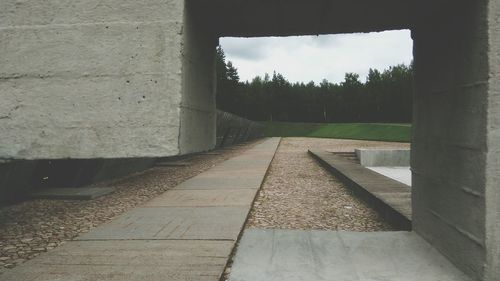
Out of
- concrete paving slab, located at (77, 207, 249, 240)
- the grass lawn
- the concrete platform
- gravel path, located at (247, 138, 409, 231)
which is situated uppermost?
the grass lawn

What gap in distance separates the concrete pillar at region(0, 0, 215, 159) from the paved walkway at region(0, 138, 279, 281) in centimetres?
90

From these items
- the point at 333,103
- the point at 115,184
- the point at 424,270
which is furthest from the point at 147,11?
the point at 333,103

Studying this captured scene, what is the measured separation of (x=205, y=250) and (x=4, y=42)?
2249 millimetres

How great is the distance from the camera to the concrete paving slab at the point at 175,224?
391cm

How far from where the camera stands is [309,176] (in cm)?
980

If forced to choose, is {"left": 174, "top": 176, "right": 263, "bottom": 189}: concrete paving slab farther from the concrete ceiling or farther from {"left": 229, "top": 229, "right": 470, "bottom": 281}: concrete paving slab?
the concrete ceiling

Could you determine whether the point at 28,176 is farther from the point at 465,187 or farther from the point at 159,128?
the point at 465,187

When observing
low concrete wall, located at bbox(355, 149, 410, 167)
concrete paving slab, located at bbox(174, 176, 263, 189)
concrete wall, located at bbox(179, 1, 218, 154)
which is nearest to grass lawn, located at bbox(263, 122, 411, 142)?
low concrete wall, located at bbox(355, 149, 410, 167)

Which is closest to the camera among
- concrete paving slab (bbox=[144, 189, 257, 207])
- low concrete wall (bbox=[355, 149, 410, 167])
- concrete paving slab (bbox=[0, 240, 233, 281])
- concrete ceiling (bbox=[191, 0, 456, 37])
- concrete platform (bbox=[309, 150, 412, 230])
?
concrete paving slab (bbox=[0, 240, 233, 281])

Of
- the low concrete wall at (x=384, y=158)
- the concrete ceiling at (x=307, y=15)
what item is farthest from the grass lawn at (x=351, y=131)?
the concrete ceiling at (x=307, y=15)

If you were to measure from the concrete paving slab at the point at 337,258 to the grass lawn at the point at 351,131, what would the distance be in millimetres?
26120

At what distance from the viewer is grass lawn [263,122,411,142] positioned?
32.8 m

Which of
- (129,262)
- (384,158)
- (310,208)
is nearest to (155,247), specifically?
(129,262)

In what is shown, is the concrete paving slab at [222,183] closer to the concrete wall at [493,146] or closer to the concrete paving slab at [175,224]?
the concrete paving slab at [175,224]
